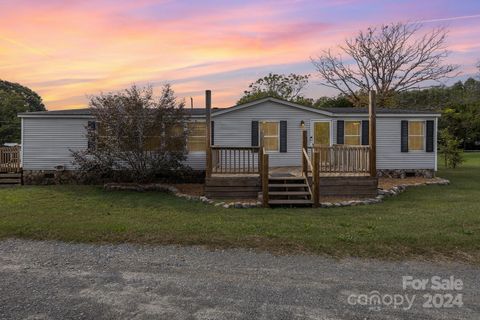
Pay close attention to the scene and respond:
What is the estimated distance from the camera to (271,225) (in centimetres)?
658

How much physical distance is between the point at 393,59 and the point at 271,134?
1915cm

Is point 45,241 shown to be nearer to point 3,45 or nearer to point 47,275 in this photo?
A: point 47,275

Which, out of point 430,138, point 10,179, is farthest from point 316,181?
point 10,179

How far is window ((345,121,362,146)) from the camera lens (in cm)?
1512

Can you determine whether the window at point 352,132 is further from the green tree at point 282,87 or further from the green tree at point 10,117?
the green tree at point 10,117

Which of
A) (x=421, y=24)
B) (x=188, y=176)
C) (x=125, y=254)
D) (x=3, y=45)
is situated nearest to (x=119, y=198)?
(x=188, y=176)

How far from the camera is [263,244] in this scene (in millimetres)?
5469

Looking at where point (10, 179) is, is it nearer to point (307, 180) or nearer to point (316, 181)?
point (307, 180)

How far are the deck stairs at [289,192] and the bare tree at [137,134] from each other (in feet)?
12.7

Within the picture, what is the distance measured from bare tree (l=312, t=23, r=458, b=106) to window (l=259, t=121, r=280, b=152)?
15.8 meters

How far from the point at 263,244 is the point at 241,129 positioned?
9.47m

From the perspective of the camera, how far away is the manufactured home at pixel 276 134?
567 inches
